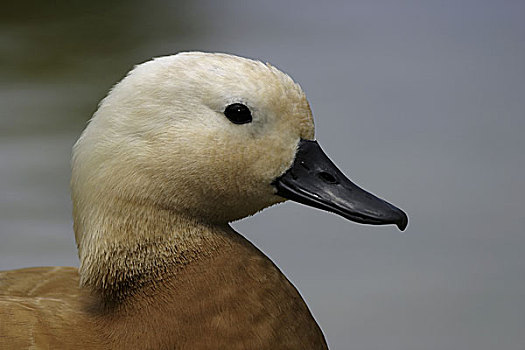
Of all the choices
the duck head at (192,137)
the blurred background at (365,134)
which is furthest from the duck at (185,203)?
the blurred background at (365,134)

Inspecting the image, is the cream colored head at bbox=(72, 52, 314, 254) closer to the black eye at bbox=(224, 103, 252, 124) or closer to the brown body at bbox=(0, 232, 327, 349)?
the black eye at bbox=(224, 103, 252, 124)

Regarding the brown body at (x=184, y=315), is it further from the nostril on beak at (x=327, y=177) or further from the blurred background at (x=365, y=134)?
the blurred background at (x=365, y=134)

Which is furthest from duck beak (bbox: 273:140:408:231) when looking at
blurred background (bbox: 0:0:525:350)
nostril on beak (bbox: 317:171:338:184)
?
blurred background (bbox: 0:0:525:350)

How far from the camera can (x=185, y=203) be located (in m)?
1.30

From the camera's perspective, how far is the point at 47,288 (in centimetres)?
144

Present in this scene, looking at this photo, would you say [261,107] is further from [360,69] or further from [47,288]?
[360,69]

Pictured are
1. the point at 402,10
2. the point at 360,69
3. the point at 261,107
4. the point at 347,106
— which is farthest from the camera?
the point at 402,10

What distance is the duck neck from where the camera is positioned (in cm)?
129

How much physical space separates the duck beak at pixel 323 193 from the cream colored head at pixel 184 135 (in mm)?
32

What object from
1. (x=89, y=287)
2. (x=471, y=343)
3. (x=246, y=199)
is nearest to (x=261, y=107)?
(x=246, y=199)

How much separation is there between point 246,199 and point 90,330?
282mm

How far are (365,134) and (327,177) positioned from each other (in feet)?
4.63

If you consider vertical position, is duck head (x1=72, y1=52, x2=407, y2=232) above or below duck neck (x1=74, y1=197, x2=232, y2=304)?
above

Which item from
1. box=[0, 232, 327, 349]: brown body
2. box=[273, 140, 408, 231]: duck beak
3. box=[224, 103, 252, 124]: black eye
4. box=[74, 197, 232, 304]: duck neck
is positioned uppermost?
box=[224, 103, 252, 124]: black eye
